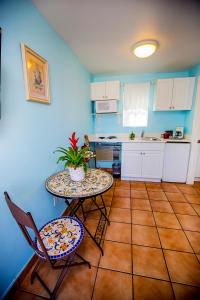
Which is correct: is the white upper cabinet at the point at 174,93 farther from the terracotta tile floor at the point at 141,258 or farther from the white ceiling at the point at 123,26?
the terracotta tile floor at the point at 141,258

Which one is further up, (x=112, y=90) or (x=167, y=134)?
(x=112, y=90)

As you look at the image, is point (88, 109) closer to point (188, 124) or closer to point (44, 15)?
point (44, 15)

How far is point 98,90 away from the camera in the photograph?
3105 mm

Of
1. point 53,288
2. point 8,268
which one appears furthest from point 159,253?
point 8,268

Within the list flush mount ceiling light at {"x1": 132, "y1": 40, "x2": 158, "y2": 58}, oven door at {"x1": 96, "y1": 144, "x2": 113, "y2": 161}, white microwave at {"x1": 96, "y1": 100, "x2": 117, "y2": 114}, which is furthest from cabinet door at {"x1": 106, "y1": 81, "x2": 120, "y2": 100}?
oven door at {"x1": 96, "y1": 144, "x2": 113, "y2": 161}

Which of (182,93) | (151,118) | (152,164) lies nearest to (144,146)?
(152,164)

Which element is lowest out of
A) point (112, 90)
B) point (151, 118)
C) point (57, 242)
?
point (57, 242)

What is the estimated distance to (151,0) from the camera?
1.22m

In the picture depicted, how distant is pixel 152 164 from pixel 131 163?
44 centimetres

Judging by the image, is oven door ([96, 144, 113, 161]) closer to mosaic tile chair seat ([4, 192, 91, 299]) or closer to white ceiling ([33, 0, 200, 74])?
white ceiling ([33, 0, 200, 74])

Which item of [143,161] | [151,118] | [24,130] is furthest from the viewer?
[151,118]

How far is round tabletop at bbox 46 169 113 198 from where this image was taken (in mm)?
1191

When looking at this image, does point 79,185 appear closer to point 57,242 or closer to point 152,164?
point 57,242

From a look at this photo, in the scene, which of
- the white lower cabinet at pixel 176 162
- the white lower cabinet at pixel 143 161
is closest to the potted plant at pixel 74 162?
the white lower cabinet at pixel 143 161
